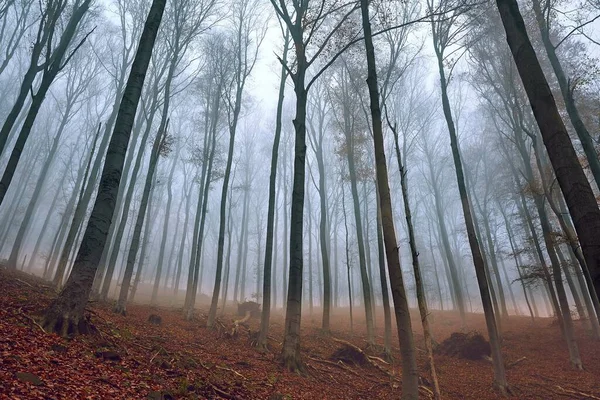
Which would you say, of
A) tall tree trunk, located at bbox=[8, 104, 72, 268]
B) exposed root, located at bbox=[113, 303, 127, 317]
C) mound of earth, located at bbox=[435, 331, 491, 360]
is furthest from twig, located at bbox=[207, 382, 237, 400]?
tall tree trunk, located at bbox=[8, 104, 72, 268]

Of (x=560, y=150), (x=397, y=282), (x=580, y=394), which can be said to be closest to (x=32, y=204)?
(x=397, y=282)

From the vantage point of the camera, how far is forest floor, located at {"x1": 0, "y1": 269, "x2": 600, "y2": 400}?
3170 millimetres

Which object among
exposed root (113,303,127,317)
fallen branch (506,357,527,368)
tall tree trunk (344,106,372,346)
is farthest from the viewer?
tall tree trunk (344,106,372,346)

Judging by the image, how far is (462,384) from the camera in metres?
8.99

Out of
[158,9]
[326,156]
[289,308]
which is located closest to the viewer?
[158,9]

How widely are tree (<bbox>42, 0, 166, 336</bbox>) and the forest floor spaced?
0.27m

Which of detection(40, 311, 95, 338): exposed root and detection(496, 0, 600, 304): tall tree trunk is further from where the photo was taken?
detection(40, 311, 95, 338): exposed root

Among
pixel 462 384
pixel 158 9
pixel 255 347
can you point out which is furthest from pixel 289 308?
pixel 158 9

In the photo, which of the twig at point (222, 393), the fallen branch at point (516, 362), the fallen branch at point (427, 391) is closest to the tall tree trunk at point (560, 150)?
the twig at point (222, 393)

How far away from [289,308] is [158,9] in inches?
304

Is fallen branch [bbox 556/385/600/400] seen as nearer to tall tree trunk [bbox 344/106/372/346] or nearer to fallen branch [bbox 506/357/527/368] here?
fallen branch [bbox 506/357/527/368]

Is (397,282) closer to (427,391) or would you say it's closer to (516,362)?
(427,391)

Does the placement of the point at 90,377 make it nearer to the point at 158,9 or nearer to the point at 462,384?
the point at 158,9

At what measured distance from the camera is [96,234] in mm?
4863
